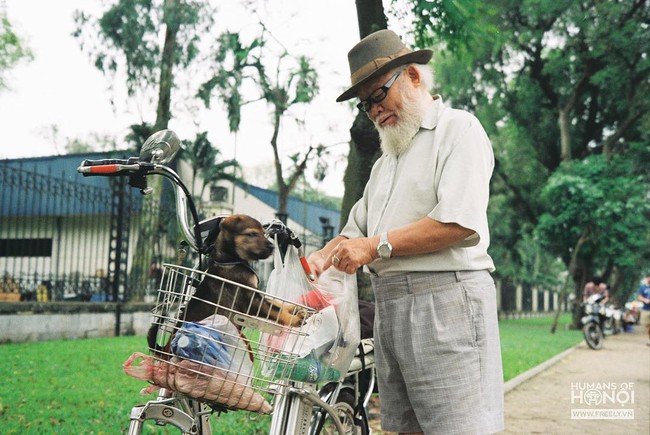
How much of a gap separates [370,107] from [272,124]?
20139 millimetres

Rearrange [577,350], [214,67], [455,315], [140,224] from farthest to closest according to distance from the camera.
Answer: [214,67], [577,350], [140,224], [455,315]

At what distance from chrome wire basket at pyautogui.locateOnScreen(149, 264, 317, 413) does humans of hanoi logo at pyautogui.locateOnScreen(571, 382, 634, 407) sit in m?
7.00

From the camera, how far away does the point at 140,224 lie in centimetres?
1257

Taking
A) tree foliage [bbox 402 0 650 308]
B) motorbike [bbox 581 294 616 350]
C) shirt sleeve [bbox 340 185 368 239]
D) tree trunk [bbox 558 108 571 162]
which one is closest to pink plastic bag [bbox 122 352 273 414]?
shirt sleeve [bbox 340 185 368 239]

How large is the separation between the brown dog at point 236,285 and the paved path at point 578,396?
13.0 ft

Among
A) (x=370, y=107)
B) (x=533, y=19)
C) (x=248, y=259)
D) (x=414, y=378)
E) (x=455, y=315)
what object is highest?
(x=533, y=19)

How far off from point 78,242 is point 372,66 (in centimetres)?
1083

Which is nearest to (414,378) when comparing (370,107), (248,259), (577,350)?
(248,259)

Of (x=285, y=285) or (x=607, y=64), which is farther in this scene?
(x=607, y=64)

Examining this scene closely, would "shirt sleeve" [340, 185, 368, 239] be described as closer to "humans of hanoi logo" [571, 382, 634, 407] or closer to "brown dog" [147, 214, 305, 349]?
"brown dog" [147, 214, 305, 349]

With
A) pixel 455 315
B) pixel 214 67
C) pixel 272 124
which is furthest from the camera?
pixel 272 124

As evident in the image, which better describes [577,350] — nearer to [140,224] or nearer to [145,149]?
[140,224]

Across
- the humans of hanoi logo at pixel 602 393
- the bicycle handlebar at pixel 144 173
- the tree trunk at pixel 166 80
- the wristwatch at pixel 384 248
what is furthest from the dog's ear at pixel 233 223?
the tree trunk at pixel 166 80

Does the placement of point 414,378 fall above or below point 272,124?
below
